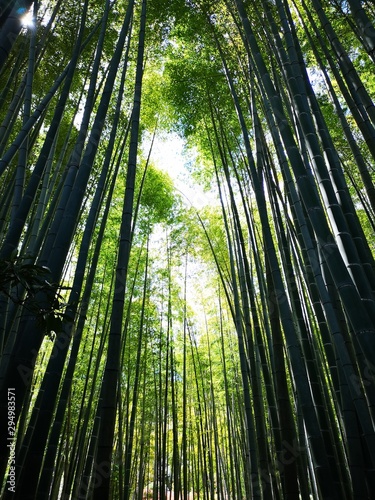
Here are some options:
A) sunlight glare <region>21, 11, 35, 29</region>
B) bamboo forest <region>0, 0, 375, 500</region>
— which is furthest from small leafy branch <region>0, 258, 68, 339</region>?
sunlight glare <region>21, 11, 35, 29</region>

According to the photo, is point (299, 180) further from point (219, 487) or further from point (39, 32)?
point (219, 487)

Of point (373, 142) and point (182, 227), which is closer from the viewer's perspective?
point (373, 142)

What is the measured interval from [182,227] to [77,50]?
489 centimetres

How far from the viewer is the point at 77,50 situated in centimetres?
250

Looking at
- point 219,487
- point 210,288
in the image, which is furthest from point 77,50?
point 219,487

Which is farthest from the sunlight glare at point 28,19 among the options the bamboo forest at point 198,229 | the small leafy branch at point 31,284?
the small leafy branch at point 31,284

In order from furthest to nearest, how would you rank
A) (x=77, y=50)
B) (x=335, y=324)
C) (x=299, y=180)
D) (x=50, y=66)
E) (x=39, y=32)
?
(x=50, y=66) < (x=39, y=32) < (x=77, y=50) < (x=335, y=324) < (x=299, y=180)

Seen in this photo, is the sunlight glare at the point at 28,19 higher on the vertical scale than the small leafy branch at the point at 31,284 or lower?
higher

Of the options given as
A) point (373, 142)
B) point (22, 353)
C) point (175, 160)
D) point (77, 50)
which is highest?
point (175, 160)

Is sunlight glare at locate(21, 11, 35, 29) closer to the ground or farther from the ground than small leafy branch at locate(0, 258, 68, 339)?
farther from the ground

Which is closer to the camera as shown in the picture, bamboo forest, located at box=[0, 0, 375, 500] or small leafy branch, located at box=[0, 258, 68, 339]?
small leafy branch, located at box=[0, 258, 68, 339]

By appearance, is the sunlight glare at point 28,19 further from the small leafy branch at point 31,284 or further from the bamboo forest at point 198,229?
the small leafy branch at point 31,284

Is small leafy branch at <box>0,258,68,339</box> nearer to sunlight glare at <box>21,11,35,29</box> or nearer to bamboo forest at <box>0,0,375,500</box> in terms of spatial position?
bamboo forest at <box>0,0,375,500</box>

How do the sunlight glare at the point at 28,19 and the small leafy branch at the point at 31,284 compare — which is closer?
the small leafy branch at the point at 31,284
